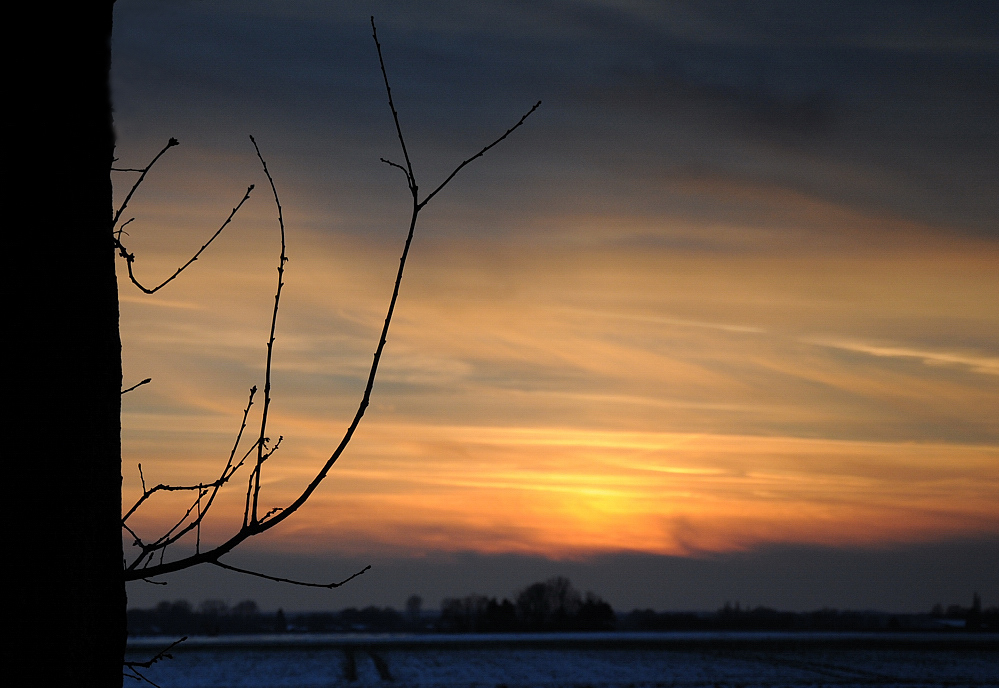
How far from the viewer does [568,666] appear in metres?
43.1

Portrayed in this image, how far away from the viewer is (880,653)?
49594mm

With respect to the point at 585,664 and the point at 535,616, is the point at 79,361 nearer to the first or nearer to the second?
the point at 585,664

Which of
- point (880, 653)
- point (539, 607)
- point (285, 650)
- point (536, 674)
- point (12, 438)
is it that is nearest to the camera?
point (12, 438)

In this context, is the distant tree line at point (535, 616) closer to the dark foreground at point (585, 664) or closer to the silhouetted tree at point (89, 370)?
the dark foreground at point (585, 664)

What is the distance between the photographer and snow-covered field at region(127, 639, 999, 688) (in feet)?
116

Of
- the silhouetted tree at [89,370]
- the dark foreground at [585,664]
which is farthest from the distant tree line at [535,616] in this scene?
the silhouetted tree at [89,370]

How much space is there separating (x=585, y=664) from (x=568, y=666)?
1587 mm

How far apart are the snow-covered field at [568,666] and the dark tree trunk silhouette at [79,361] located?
34.6 m

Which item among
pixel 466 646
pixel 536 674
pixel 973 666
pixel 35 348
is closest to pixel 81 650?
pixel 35 348

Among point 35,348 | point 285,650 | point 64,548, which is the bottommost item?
point 285,650

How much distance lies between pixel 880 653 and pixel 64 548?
55195 mm

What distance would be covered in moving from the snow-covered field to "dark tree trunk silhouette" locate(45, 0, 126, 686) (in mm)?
34594

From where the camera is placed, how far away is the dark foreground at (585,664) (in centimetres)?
3575

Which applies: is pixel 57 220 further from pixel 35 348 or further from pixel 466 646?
pixel 466 646
